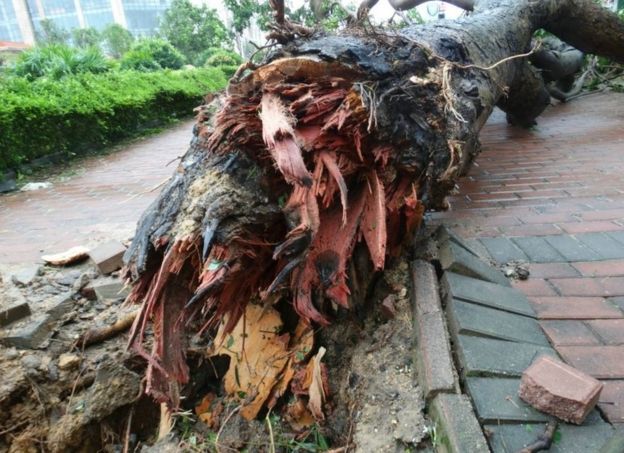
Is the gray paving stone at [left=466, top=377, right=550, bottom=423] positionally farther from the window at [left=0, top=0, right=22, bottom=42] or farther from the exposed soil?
the window at [left=0, top=0, right=22, bottom=42]

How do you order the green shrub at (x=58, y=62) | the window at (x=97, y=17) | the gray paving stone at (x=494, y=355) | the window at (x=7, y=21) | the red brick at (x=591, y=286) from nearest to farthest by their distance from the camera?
1. the gray paving stone at (x=494, y=355)
2. the red brick at (x=591, y=286)
3. the green shrub at (x=58, y=62)
4. the window at (x=7, y=21)
5. the window at (x=97, y=17)

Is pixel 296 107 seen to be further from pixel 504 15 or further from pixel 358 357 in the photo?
pixel 504 15

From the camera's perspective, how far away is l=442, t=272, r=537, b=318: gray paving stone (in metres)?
1.65

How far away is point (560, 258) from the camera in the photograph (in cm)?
204

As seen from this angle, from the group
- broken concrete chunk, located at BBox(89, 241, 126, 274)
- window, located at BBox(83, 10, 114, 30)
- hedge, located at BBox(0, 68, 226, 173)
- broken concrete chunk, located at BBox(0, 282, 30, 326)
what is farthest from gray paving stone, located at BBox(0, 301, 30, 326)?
window, located at BBox(83, 10, 114, 30)

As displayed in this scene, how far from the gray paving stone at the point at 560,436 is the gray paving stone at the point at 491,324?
14.0 inches

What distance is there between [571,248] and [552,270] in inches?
11.0

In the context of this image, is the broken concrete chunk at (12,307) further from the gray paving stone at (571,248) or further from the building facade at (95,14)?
the building facade at (95,14)

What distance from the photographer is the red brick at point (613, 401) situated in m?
1.20

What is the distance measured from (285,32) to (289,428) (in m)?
1.59

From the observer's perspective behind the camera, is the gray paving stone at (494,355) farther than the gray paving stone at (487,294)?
No

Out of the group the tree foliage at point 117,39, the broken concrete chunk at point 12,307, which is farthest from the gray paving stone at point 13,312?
the tree foliage at point 117,39

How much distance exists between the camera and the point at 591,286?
1825mm

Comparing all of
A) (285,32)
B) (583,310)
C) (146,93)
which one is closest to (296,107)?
(285,32)
